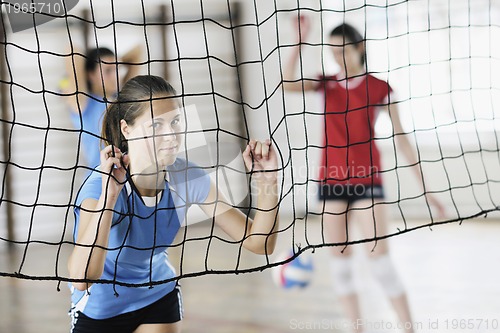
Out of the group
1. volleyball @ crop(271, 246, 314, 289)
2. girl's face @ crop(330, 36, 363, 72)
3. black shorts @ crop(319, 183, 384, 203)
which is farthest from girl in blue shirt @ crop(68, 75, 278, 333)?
volleyball @ crop(271, 246, 314, 289)

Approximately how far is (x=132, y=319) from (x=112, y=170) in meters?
0.46

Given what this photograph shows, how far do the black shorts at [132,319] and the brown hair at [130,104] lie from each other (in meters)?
0.39

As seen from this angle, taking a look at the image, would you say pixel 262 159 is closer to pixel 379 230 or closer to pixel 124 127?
pixel 124 127

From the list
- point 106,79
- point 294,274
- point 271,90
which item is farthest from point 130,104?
point 271,90

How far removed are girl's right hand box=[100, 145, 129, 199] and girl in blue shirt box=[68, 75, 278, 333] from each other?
0.02m

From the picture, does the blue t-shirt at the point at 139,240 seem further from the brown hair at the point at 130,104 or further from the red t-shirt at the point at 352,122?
the red t-shirt at the point at 352,122

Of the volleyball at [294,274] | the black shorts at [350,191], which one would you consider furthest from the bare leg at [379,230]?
the volleyball at [294,274]

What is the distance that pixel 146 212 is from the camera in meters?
1.74

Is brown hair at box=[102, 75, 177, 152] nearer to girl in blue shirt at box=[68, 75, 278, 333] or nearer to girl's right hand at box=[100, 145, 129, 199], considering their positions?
girl in blue shirt at box=[68, 75, 278, 333]

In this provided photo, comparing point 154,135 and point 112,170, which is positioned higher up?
point 154,135

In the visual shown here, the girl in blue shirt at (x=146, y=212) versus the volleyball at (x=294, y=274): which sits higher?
the volleyball at (x=294, y=274)

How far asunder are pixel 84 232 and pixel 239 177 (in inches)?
169

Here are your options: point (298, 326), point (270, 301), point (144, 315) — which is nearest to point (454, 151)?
point (270, 301)

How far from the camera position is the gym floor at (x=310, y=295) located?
3182 mm
